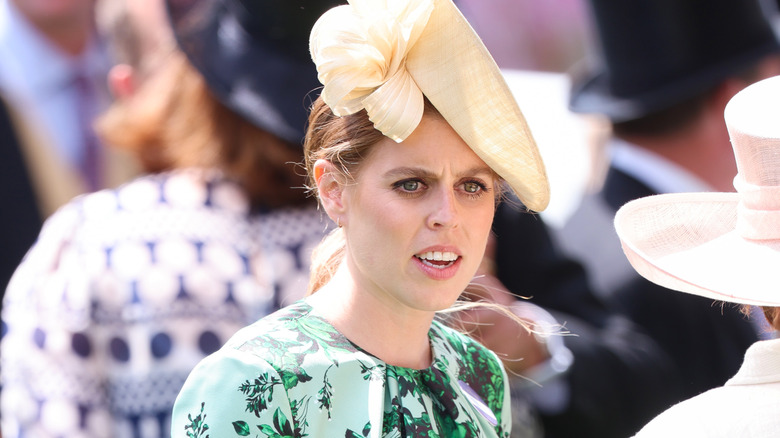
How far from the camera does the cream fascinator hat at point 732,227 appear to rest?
78.7 inches

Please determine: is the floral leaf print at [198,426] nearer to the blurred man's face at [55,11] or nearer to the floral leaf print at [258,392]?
the floral leaf print at [258,392]

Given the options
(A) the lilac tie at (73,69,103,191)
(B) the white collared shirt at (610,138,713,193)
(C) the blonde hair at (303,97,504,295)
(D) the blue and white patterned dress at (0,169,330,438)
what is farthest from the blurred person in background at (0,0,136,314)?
(C) the blonde hair at (303,97,504,295)

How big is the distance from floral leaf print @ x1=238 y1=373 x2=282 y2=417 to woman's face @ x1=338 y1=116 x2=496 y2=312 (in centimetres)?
31

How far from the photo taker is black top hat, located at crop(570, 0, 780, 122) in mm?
4199

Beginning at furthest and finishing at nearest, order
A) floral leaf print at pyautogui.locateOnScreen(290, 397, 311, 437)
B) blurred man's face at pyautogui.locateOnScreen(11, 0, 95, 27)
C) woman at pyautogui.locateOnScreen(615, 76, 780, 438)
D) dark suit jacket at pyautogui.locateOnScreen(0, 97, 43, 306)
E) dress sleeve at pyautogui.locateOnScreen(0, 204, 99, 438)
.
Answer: blurred man's face at pyautogui.locateOnScreen(11, 0, 95, 27)
dark suit jacket at pyautogui.locateOnScreen(0, 97, 43, 306)
dress sleeve at pyautogui.locateOnScreen(0, 204, 99, 438)
floral leaf print at pyautogui.locateOnScreen(290, 397, 311, 437)
woman at pyautogui.locateOnScreen(615, 76, 780, 438)

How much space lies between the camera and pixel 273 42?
3.14 m

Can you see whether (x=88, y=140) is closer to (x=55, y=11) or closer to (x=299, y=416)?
(x=55, y=11)

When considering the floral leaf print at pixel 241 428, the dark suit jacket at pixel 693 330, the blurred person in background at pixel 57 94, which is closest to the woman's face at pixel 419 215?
the floral leaf print at pixel 241 428

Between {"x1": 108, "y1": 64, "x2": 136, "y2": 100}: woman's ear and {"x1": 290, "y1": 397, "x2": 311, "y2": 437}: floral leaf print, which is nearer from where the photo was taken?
{"x1": 290, "y1": 397, "x2": 311, "y2": 437}: floral leaf print

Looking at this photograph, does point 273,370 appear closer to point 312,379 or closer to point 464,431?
point 312,379

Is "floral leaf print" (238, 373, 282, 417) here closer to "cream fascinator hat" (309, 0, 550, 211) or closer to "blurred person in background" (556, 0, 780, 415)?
"cream fascinator hat" (309, 0, 550, 211)

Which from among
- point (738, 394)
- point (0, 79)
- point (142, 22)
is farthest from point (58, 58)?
point (738, 394)

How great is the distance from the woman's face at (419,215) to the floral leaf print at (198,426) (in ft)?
1.41

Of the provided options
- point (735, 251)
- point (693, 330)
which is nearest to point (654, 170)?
point (693, 330)
